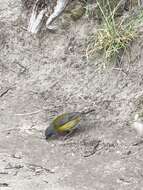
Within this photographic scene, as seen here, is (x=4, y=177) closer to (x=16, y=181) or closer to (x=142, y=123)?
→ (x=16, y=181)

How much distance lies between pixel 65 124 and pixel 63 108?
0.51m

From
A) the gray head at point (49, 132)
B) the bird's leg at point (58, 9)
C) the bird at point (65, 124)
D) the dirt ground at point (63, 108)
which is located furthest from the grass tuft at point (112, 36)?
the gray head at point (49, 132)

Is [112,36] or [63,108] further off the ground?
[112,36]

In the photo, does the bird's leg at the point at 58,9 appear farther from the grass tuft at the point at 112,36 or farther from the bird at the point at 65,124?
the bird at the point at 65,124

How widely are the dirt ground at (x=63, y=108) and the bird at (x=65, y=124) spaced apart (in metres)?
0.09

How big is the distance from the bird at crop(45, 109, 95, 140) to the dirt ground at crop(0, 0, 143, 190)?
90 millimetres

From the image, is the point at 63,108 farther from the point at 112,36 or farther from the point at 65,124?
the point at 112,36

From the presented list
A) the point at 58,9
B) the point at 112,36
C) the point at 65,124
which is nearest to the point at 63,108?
the point at 65,124

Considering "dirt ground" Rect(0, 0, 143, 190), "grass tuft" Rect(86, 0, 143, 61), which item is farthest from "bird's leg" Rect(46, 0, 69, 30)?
"grass tuft" Rect(86, 0, 143, 61)

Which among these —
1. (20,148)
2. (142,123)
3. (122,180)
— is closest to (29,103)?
(20,148)

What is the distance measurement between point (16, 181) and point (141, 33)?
8.43ft

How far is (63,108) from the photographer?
723 centimetres

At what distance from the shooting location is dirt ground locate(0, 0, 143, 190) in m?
5.95

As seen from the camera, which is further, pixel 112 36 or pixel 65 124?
pixel 112 36
